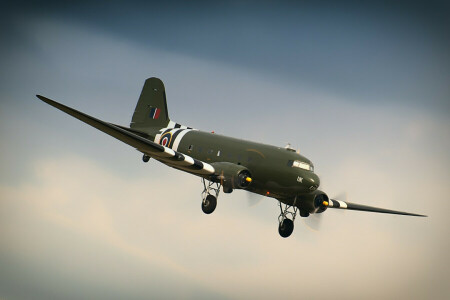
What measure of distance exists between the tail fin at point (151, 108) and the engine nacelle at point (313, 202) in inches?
486

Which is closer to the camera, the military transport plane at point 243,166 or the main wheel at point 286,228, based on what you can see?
the military transport plane at point 243,166

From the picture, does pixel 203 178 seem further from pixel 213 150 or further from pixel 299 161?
pixel 299 161

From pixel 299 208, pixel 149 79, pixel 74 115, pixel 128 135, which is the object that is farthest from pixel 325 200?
pixel 149 79

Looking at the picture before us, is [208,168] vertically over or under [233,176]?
over

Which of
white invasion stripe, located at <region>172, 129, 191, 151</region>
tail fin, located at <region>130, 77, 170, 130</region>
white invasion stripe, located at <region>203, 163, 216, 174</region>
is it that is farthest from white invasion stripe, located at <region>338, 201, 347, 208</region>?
tail fin, located at <region>130, 77, 170, 130</region>

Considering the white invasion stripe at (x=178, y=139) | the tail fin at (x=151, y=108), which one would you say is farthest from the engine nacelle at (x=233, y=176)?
the tail fin at (x=151, y=108)

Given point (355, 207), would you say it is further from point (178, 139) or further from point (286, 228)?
point (178, 139)

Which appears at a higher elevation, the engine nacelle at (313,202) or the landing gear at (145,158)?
the landing gear at (145,158)

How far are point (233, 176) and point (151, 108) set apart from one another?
519 inches

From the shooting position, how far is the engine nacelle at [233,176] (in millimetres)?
33969

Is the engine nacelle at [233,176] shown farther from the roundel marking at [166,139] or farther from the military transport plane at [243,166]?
the roundel marking at [166,139]

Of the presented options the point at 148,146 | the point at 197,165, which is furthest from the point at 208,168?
the point at 148,146

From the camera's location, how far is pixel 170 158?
3494cm

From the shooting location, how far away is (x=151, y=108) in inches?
1780
